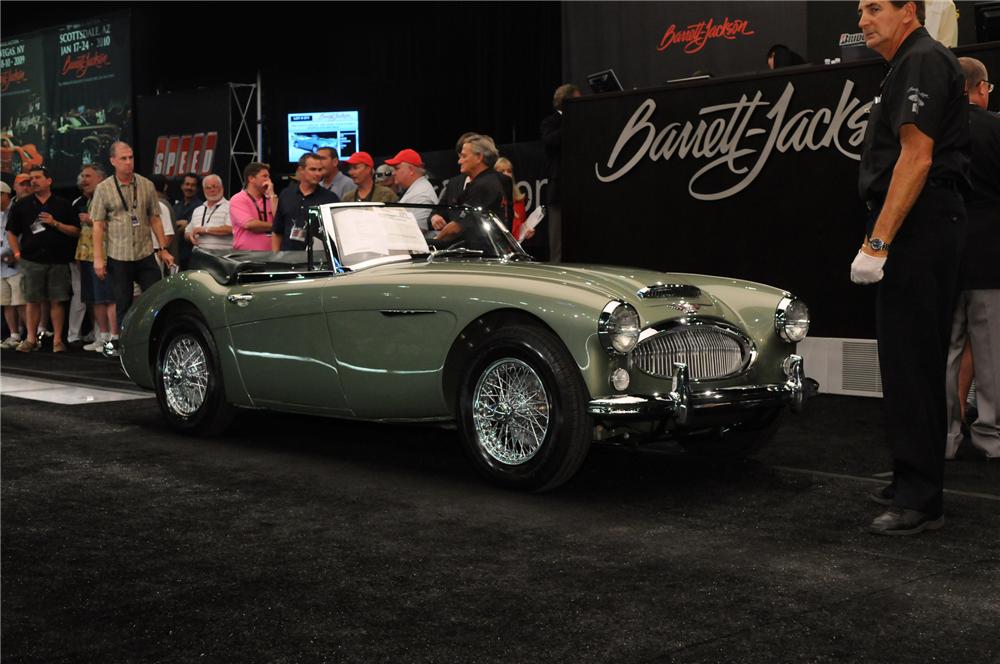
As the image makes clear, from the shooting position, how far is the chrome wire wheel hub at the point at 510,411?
5262mm

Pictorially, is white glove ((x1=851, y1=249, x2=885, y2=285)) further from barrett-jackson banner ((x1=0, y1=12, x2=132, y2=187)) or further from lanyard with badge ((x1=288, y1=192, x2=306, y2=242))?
barrett-jackson banner ((x1=0, y1=12, x2=132, y2=187))

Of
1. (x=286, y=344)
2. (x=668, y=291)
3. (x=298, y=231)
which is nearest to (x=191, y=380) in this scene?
(x=286, y=344)

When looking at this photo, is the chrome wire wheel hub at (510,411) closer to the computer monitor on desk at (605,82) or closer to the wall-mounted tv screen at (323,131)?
the computer monitor on desk at (605,82)

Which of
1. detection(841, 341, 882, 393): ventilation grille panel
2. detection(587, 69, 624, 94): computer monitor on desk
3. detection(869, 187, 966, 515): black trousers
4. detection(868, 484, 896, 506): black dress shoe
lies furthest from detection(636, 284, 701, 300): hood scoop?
detection(587, 69, 624, 94): computer monitor on desk

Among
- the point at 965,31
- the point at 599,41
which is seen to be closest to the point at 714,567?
the point at 965,31

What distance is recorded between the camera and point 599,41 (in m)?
15.4

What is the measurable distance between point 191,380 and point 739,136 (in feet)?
13.7

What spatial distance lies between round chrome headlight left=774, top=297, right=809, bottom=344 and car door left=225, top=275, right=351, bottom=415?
2.07 metres

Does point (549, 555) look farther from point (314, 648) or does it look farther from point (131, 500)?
point (131, 500)

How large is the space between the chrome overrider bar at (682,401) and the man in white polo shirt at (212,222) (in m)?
6.75

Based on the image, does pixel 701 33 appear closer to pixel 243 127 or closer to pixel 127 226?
pixel 127 226

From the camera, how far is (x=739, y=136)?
29.0 ft

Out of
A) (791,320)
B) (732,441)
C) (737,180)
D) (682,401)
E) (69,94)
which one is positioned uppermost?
(69,94)

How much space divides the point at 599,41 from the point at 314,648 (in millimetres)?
13003
